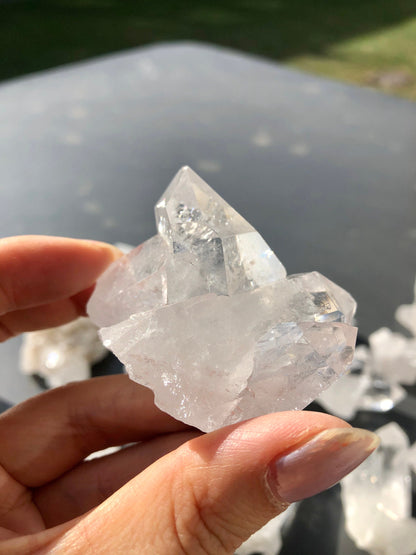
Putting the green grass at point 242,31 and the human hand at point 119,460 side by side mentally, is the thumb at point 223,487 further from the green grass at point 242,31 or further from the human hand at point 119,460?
the green grass at point 242,31

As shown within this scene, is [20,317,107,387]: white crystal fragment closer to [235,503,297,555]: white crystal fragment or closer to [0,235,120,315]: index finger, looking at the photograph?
[0,235,120,315]: index finger

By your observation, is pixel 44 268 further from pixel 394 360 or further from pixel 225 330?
pixel 394 360

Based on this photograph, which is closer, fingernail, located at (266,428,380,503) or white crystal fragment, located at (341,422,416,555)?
fingernail, located at (266,428,380,503)

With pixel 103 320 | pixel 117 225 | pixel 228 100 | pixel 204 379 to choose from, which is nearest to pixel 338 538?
pixel 204 379

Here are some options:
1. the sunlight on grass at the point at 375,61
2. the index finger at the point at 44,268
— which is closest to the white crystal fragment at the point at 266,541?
the index finger at the point at 44,268

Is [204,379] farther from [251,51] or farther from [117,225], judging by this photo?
[251,51]

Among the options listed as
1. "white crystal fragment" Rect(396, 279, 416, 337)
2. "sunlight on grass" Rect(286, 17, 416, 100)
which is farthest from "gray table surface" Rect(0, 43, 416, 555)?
"sunlight on grass" Rect(286, 17, 416, 100)

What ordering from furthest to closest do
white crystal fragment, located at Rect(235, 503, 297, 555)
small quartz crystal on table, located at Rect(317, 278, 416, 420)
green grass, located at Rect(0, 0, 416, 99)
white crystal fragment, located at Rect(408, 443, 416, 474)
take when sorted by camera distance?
green grass, located at Rect(0, 0, 416, 99)
small quartz crystal on table, located at Rect(317, 278, 416, 420)
white crystal fragment, located at Rect(408, 443, 416, 474)
white crystal fragment, located at Rect(235, 503, 297, 555)
